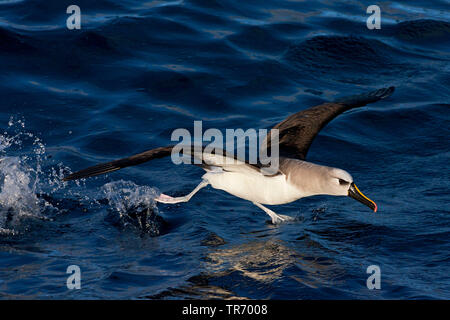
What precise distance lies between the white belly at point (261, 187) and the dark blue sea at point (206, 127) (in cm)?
50

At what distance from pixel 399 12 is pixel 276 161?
34.5ft

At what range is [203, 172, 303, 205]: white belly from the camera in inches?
305

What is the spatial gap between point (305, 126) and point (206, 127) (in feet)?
9.42

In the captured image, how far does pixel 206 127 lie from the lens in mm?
11352

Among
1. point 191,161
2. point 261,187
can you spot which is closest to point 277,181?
point 261,187

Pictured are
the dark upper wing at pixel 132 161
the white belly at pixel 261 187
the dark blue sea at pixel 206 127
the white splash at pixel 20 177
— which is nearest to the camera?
the dark upper wing at pixel 132 161

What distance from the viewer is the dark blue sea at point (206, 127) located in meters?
6.81

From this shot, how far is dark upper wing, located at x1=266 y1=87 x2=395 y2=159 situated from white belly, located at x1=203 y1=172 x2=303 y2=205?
1.01 m

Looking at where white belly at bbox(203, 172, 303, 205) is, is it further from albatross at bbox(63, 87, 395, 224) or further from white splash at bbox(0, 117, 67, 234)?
white splash at bbox(0, 117, 67, 234)

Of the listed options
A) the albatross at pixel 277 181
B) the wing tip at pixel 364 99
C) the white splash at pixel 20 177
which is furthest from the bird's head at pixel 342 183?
the white splash at pixel 20 177

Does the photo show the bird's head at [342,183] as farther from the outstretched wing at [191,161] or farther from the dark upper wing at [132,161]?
the dark upper wing at [132,161]

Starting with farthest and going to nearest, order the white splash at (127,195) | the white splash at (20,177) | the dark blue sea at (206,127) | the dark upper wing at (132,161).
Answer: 1. the white splash at (127,195)
2. the white splash at (20,177)
3. the dark blue sea at (206,127)
4. the dark upper wing at (132,161)

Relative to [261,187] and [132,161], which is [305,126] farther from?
[132,161]
